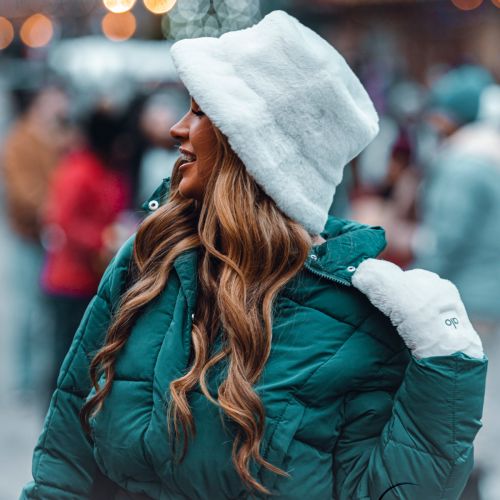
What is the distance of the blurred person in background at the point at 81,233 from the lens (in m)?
5.71

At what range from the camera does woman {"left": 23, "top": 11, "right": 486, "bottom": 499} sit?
221 centimetres

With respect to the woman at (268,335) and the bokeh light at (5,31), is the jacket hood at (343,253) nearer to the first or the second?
the woman at (268,335)

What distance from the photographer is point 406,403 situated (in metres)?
2.21

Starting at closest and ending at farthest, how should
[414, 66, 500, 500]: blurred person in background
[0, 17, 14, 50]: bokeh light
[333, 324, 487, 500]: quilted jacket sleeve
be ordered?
1. [333, 324, 487, 500]: quilted jacket sleeve
2. [414, 66, 500, 500]: blurred person in background
3. [0, 17, 14, 50]: bokeh light

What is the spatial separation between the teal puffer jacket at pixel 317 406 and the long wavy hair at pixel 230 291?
3 centimetres

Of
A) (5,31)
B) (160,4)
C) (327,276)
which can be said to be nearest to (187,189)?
(327,276)

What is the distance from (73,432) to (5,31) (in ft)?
122

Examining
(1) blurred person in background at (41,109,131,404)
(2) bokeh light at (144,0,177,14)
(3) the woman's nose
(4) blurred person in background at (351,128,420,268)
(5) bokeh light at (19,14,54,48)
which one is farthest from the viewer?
(5) bokeh light at (19,14,54,48)

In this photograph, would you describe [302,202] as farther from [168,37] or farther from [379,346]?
[168,37]

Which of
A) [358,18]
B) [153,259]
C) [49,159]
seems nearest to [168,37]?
[358,18]

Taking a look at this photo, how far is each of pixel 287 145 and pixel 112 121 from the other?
370 cm

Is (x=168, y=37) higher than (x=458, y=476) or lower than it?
higher

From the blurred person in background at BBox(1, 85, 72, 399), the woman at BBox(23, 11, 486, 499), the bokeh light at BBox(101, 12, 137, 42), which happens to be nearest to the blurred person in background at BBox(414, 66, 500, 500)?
the blurred person in background at BBox(1, 85, 72, 399)

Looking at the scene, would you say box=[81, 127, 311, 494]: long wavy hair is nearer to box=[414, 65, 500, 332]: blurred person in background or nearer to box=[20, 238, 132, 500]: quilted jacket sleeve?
box=[20, 238, 132, 500]: quilted jacket sleeve
